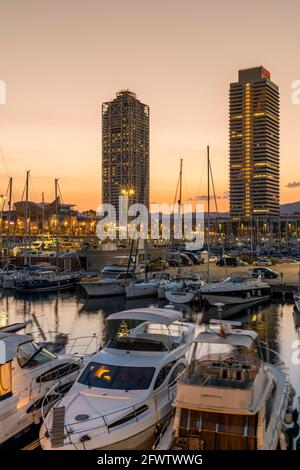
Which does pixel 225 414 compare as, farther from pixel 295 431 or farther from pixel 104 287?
pixel 104 287

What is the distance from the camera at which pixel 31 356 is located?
13805 mm

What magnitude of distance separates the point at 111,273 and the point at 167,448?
1435 inches

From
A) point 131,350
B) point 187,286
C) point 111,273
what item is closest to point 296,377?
point 131,350

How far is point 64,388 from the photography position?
14.0m

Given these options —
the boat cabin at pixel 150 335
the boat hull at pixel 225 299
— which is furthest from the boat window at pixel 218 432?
the boat hull at pixel 225 299

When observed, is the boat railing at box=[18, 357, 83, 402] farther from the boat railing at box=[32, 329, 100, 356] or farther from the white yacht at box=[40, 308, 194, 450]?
the boat railing at box=[32, 329, 100, 356]


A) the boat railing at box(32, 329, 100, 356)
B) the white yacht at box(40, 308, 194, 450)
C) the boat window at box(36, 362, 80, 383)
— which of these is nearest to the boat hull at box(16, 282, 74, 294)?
the boat railing at box(32, 329, 100, 356)

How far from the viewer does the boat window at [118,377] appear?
12.1m

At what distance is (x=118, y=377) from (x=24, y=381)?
2.96 metres

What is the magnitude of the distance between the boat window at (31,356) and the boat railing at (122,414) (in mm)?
1537

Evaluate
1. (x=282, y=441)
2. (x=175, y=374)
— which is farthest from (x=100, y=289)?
(x=282, y=441)

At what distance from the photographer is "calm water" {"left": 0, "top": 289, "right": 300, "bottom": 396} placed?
87.6 feet
